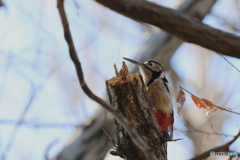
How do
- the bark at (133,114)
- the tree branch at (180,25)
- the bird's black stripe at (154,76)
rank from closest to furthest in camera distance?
the tree branch at (180,25) → the bark at (133,114) → the bird's black stripe at (154,76)

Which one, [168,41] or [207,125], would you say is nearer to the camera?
[168,41]

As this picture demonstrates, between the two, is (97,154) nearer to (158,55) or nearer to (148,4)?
(158,55)

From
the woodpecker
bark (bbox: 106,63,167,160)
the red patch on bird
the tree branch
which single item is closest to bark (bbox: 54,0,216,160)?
the woodpecker

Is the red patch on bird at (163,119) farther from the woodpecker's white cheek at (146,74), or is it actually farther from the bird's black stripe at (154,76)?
the woodpecker's white cheek at (146,74)

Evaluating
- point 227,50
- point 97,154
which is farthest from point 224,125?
point 227,50

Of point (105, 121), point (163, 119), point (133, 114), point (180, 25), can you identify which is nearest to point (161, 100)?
point (163, 119)

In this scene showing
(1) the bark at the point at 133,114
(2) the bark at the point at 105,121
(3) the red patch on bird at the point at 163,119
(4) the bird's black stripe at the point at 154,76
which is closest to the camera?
(1) the bark at the point at 133,114

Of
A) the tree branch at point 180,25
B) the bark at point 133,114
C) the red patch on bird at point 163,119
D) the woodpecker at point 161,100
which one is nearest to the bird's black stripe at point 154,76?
the woodpecker at point 161,100
